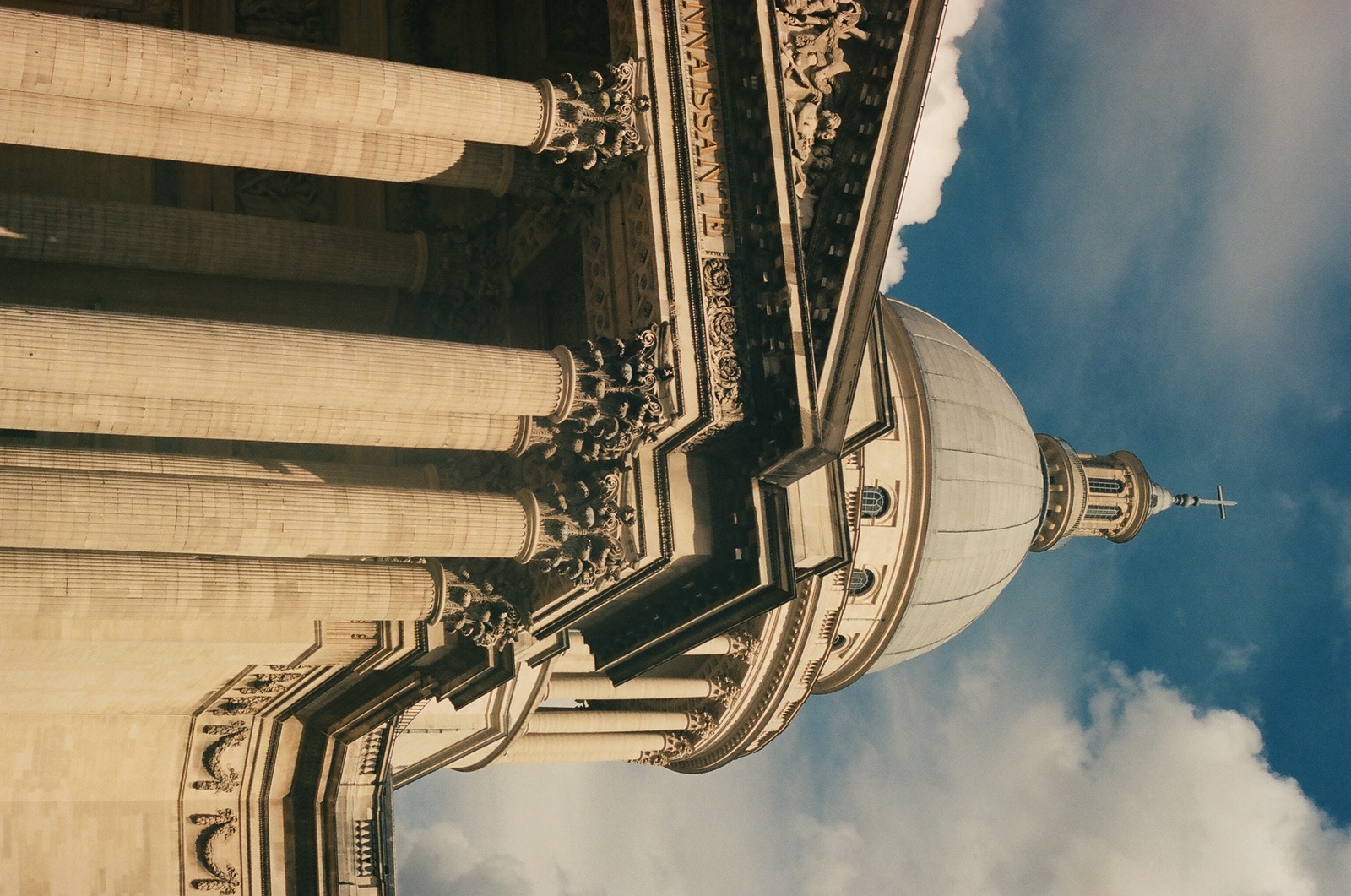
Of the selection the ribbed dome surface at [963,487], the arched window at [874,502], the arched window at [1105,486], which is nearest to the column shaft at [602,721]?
the ribbed dome surface at [963,487]

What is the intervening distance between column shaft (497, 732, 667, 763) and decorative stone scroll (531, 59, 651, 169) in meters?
26.0

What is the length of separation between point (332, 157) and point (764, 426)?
10.2 meters

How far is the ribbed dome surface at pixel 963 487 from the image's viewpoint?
53.5 m

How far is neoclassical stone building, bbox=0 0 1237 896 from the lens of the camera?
26.3 meters

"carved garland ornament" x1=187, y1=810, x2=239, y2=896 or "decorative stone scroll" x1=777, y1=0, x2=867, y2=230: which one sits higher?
"decorative stone scroll" x1=777, y1=0, x2=867, y2=230

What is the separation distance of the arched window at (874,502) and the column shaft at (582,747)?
10.9 metres

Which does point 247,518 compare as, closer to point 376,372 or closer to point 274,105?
point 376,372

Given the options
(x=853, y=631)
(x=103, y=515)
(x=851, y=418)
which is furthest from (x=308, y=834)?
(x=853, y=631)

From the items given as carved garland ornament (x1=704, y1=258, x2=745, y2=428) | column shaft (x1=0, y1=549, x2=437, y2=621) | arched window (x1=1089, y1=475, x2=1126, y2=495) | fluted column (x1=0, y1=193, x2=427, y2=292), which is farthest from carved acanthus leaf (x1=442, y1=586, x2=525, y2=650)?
arched window (x1=1089, y1=475, x2=1126, y2=495)

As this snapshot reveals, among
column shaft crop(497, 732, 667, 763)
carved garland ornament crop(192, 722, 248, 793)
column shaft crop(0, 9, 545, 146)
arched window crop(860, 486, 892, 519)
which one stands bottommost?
carved garland ornament crop(192, 722, 248, 793)

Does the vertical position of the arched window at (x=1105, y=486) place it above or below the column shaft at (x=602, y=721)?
above

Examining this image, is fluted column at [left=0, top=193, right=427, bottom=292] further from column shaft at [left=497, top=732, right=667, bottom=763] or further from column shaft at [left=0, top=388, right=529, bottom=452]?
column shaft at [left=497, top=732, right=667, bottom=763]

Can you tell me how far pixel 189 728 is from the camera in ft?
120

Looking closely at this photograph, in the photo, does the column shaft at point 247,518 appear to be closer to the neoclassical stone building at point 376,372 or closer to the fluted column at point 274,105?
the neoclassical stone building at point 376,372
